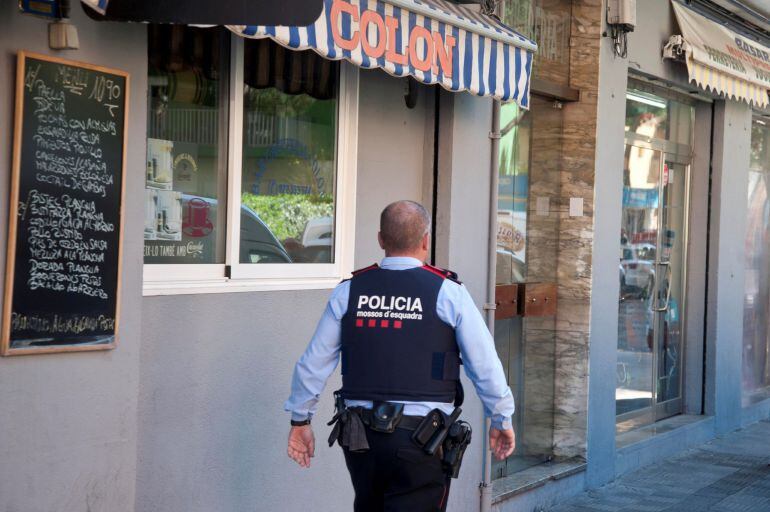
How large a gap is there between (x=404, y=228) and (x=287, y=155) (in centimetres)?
167

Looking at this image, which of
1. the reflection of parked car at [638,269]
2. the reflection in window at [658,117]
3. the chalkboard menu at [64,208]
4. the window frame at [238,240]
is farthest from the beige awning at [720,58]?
the chalkboard menu at [64,208]

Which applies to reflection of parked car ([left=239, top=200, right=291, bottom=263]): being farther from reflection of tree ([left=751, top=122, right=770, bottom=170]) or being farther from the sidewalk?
reflection of tree ([left=751, top=122, right=770, bottom=170])

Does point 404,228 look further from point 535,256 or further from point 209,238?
point 535,256

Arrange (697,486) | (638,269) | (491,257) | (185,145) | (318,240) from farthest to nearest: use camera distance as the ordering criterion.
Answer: (638,269) → (697,486) → (491,257) → (318,240) → (185,145)

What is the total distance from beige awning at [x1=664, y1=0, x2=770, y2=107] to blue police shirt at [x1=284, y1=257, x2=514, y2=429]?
Result: 18.2 feet

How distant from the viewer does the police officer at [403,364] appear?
14.2 ft

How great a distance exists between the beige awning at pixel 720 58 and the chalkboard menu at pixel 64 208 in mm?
5959

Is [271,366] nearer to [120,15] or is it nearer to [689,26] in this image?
[120,15]

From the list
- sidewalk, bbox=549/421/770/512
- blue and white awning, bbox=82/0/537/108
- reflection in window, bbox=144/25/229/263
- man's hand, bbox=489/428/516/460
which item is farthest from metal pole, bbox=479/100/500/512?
man's hand, bbox=489/428/516/460

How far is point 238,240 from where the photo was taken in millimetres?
5609

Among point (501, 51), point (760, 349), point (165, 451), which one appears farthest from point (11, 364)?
point (760, 349)

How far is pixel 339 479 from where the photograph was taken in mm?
6156

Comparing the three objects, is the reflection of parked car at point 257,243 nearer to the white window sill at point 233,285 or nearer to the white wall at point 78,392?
the white window sill at point 233,285

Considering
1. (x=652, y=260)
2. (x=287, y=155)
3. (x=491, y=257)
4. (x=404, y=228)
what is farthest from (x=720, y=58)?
(x=404, y=228)
